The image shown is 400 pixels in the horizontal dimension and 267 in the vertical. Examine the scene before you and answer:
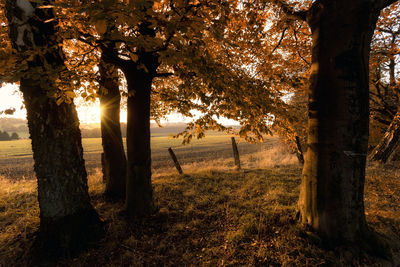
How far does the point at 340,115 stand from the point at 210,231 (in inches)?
131

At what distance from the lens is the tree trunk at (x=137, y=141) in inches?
172

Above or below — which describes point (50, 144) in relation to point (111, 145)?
above

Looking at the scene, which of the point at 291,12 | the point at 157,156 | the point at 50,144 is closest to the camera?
the point at 50,144

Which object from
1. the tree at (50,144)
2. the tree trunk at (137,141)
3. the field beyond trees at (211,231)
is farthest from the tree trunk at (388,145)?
the tree at (50,144)

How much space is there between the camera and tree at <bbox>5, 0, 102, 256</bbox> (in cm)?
299

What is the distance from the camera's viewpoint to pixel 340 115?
2.79m

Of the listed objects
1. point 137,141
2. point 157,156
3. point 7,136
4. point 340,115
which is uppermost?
point 340,115

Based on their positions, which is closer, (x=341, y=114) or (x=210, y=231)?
(x=341, y=114)

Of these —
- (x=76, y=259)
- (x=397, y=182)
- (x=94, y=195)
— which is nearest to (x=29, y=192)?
(x=94, y=195)

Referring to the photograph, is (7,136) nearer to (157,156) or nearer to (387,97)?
(157,156)

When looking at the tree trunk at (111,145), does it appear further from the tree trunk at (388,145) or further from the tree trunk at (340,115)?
the tree trunk at (388,145)

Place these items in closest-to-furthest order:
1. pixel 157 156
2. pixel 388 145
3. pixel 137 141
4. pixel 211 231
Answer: pixel 211 231 → pixel 137 141 → pixel 388 145 → pixel 157 156

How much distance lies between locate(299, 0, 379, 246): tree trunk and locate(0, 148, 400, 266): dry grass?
1.65 ft

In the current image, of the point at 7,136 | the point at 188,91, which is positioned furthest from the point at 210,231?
the point at 7,136
